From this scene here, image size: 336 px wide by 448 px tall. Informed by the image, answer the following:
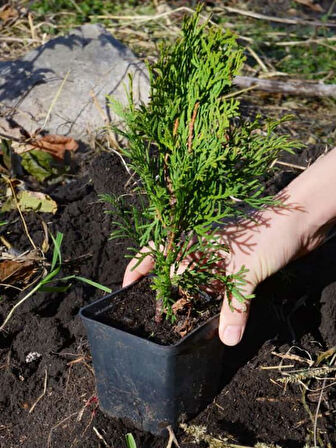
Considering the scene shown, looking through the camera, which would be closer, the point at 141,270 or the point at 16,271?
the point at 141,270

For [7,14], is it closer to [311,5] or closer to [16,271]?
[311,5]

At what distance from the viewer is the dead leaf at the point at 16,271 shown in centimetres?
299

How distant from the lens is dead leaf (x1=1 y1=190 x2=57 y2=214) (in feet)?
11.4

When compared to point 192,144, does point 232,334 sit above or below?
below

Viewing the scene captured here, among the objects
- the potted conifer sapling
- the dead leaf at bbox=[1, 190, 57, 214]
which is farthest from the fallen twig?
the potted conifer sapling

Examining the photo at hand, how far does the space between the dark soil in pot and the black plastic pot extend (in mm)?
82

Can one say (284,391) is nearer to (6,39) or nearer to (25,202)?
(25,202)

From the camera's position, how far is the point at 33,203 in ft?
11.5

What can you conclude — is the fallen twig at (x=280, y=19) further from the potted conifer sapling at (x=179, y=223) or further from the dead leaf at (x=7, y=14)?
the potted conifer sapling at (x=179, y=223)

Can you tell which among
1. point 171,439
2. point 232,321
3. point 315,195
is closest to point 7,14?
point 315,195

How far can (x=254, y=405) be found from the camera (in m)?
2.47

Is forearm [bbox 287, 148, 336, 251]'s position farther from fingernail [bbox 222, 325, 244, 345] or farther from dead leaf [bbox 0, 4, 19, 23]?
dead leaf [bbox 0, 4, 19, 23]

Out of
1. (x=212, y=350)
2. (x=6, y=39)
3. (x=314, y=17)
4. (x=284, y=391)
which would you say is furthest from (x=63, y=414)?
(x=314, y=17)

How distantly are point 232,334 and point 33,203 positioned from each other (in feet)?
5.49
